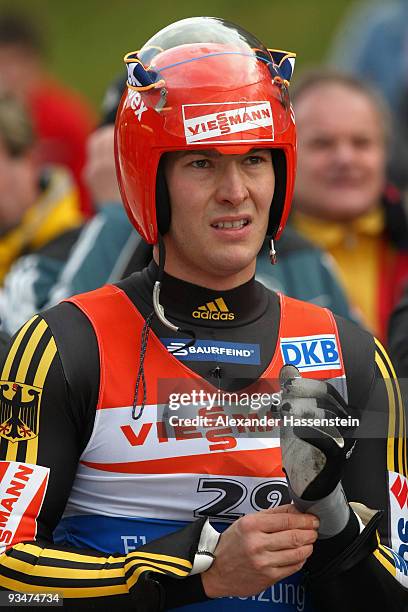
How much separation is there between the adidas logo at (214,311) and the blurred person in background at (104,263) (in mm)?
1008

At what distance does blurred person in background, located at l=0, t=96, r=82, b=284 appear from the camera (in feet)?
22.0

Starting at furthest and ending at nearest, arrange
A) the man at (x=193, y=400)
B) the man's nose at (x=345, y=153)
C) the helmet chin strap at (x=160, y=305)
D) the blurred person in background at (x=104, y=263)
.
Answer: the man's nose at (x=345, y=153) → the blurred person in background at (x=104, y=263) → the helmet chin strap at (x=160, y=305) → the man at (x=193, y=400)

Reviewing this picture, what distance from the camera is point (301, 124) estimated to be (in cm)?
662

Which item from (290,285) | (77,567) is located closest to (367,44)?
(290,285)

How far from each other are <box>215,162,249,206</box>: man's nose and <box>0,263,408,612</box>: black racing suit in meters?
0.27

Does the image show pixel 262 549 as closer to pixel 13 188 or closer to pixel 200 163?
pixel 200 163

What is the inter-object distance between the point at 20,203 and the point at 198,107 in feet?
11.9

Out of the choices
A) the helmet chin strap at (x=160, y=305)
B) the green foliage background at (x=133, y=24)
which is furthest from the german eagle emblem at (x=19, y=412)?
the green foliage background at (x=133, y=24)

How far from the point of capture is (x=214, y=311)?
136 inches

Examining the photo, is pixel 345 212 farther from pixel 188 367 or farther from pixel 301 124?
pixel 188 367

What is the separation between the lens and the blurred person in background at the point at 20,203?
6700mm

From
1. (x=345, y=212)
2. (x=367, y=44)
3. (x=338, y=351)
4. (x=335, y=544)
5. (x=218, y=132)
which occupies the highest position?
(x=218, y=132)

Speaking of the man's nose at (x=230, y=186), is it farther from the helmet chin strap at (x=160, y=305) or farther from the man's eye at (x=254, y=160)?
the helmet chin strap at (x=160, y=305)

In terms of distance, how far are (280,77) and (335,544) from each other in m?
1.17
